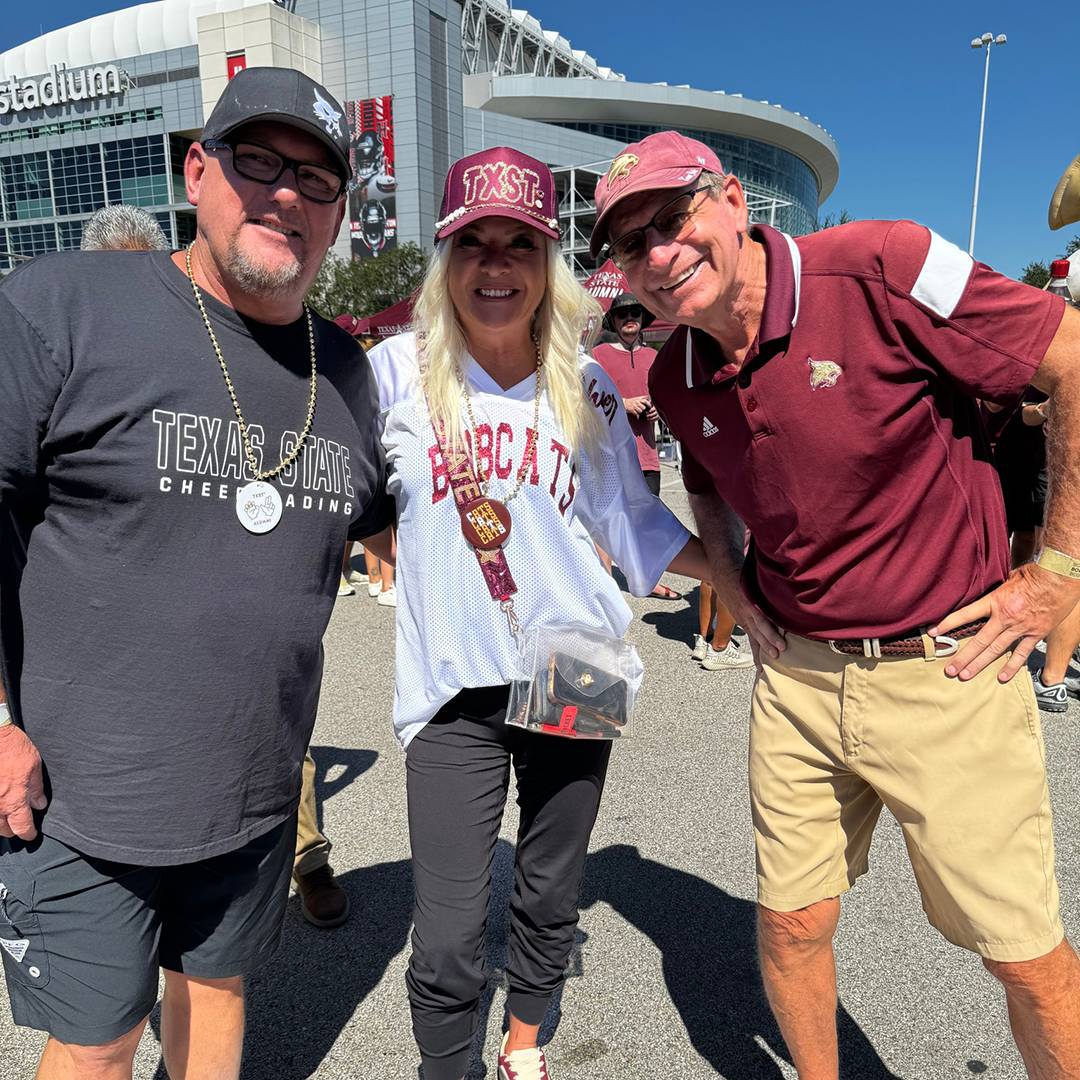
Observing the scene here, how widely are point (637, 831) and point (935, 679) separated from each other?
6.71ft

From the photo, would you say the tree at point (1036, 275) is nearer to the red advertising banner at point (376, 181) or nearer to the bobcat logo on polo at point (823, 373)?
the bobcat logo on polo at point (823, 373)

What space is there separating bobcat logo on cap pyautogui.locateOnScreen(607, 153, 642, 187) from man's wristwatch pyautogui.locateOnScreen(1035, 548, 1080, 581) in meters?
1.24

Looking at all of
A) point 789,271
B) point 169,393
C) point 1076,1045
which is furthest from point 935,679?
point 169,393

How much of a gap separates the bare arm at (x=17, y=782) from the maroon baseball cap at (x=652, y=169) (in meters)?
1.58

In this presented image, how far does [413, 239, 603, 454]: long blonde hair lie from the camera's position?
6.68 feet

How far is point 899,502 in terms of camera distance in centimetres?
176

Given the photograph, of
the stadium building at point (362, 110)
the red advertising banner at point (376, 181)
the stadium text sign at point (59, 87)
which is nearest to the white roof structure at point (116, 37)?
the stadium building at point (362, 110)

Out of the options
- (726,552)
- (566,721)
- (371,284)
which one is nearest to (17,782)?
(566,721)

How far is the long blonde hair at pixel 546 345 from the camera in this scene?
80.2 inches

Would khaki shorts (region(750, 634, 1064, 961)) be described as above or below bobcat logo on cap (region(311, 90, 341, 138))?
below

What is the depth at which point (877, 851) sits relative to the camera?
3.36m

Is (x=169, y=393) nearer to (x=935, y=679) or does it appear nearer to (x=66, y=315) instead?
(x=66, y=315)

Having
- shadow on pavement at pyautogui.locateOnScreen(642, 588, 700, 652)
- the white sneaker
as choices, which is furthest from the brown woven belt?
shadow on pavement at pyautogui.locateOnScreen(642, 588, 700, 652)

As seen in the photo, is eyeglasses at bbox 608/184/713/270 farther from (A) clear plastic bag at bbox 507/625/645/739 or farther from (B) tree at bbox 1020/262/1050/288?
(B) tree at bbox 1020/262/1050/288
